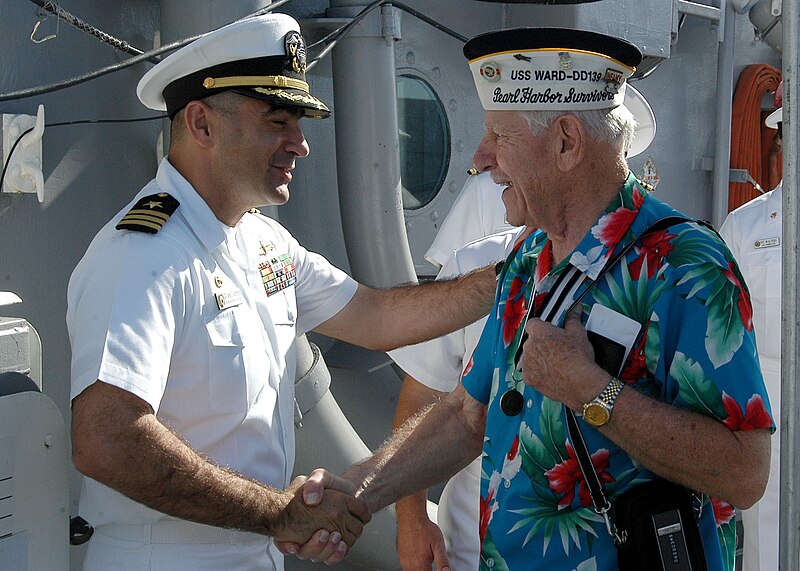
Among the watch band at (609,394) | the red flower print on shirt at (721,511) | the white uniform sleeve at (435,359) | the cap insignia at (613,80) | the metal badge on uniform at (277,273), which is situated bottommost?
the red flower print on shirt at (721,511)

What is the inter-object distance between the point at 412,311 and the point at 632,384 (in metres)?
1.05

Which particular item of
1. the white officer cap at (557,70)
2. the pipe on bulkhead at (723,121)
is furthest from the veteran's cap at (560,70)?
the pipe on bulkhead at (723,121)

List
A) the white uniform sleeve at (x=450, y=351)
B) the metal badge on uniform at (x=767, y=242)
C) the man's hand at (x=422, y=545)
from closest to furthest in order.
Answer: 1. the man's hand at (x=422, y=545)
2. the white uniform sleeve at (x=450, y=351)
3. the metal badge on uniform at (x=767, y=242)

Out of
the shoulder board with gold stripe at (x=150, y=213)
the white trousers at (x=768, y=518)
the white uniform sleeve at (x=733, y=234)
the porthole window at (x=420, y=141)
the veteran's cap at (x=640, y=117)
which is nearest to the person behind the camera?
the shoulder board with gold stripe at (x=150, y=213)

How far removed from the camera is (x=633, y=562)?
159 centimetres

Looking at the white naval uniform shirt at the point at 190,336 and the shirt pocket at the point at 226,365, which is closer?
the white naval uniform shirt at the point at 190,336

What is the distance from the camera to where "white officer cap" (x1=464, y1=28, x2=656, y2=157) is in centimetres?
180

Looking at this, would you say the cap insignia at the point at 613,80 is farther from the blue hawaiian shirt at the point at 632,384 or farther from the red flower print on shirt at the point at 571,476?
the red flower print on shirt at the point at 571,476

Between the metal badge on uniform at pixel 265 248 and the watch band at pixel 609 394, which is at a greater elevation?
the metal badge on uniform at pixel 265 248

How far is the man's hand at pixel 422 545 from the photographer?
2441 mm

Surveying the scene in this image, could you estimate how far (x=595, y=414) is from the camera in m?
1.61

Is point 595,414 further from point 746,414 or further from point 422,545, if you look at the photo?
point 422,545

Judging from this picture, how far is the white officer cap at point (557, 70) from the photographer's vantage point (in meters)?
1.80

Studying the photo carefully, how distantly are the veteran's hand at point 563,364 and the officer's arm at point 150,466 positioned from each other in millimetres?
643
